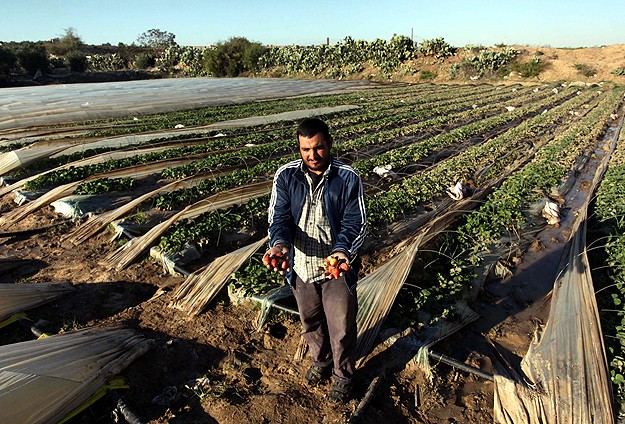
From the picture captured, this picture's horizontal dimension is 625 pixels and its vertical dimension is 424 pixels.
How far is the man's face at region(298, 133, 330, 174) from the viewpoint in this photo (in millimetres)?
2703

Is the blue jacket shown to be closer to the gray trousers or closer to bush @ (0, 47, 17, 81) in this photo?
the gray trousers

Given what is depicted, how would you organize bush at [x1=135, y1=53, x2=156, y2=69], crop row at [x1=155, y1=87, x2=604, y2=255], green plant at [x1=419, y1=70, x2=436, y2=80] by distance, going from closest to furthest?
1. crop row at [x1=155, y1=87, x2=604, y2=255]
2. green plant at [x1=419, y1=70, x2=436, y2=80]
3. bush at [x1=135, y1=53, x2=156, y2=69]

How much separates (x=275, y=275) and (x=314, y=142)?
267cm

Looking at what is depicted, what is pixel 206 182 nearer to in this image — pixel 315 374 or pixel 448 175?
pixel 448 175

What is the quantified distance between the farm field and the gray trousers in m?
0.36

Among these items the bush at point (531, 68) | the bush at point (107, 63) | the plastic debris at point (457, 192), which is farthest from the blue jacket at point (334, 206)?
the bush at point (107, 63)

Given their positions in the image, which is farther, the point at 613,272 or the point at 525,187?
the point at 525,187

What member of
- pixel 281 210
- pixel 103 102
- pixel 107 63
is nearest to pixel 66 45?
pixel 107 63

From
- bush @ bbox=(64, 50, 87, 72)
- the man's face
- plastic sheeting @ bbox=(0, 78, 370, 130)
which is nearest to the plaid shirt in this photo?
the man's face

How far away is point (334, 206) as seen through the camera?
9.50 feet

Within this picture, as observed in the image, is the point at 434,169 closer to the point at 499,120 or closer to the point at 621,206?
the point at 621,206

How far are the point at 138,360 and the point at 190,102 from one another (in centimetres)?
1938

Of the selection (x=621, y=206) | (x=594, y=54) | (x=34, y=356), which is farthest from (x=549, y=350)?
(x=594, y=54)

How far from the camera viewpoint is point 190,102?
21094 millimetres
